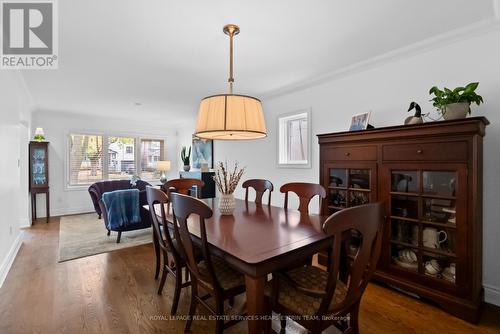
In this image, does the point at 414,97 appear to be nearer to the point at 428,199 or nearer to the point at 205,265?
the point at 428,199

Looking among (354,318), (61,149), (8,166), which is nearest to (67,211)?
(61,149)

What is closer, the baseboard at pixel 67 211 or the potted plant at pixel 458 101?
the potted plant at pixel 458 101

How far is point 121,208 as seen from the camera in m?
3.48

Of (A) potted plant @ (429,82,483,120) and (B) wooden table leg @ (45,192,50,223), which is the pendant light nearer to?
(A) potted plant @ (429,82,483,120)

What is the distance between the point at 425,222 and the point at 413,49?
1.67 m

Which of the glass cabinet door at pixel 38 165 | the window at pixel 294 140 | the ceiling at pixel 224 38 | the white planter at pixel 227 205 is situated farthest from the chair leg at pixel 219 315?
the glass cabinet door at pixel 38 165

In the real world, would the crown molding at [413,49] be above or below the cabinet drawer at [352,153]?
above

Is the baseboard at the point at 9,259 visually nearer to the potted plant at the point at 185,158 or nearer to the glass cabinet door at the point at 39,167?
the glass cabinet door at the point at 39,167

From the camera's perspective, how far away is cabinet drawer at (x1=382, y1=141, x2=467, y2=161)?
1.82 m

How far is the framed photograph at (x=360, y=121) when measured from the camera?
2.64m

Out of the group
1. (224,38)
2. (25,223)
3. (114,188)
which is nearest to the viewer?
(224,38)

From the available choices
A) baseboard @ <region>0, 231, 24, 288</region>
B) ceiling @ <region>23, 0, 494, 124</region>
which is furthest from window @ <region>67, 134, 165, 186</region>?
baseboard @ <region>0, 231, 24, 288</region>

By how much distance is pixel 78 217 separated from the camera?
16.8 feet

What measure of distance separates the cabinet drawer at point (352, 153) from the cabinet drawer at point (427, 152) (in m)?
0.11
